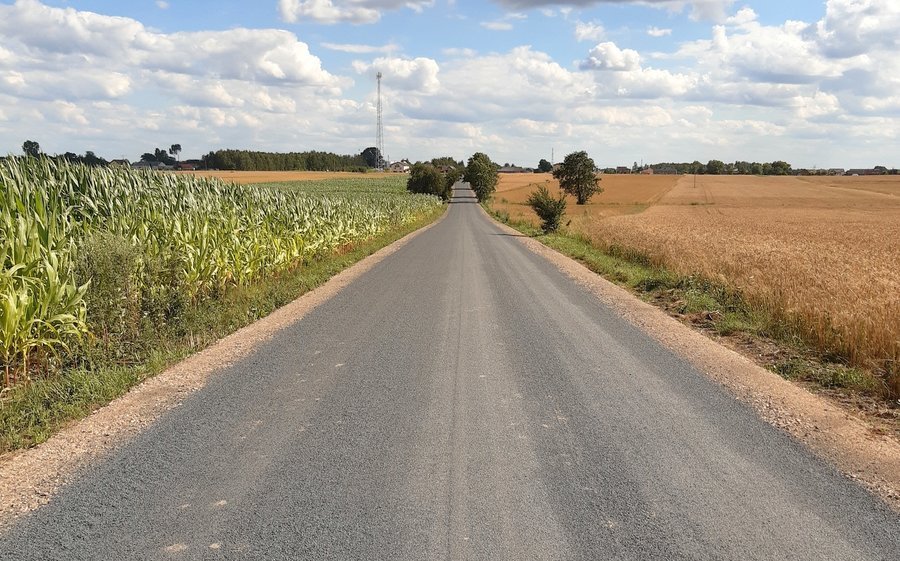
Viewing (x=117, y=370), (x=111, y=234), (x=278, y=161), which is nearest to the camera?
(x=117, y=370)

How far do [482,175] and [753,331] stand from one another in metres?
93.1

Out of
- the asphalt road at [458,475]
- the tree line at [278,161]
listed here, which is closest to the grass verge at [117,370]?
the asphalt road at [458,475]

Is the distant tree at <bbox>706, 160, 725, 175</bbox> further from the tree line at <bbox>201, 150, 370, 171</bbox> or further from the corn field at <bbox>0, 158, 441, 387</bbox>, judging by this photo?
the corn field at <bbox>0, 158, 441, 387</bbox>

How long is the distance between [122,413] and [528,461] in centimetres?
391

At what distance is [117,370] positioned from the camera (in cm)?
716

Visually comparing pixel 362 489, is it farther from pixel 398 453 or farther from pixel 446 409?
pixel 446 409

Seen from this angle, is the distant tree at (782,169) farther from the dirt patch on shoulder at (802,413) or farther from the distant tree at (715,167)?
the dirt patch on shoulder at (802,413)

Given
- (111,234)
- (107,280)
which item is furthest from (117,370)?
(111,234)

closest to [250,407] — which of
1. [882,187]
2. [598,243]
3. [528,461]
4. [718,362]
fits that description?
[528,461]

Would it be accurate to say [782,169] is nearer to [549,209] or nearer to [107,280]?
[549,209]

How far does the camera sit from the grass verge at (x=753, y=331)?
7076 mm

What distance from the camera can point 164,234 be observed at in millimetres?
10875

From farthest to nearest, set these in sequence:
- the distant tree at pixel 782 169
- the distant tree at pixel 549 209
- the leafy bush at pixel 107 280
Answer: the distant tree at pixel 782 169 → the distant tree at pixel 549 209 → the leafy bush at pixel 107 280

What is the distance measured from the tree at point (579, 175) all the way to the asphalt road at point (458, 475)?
236ft
